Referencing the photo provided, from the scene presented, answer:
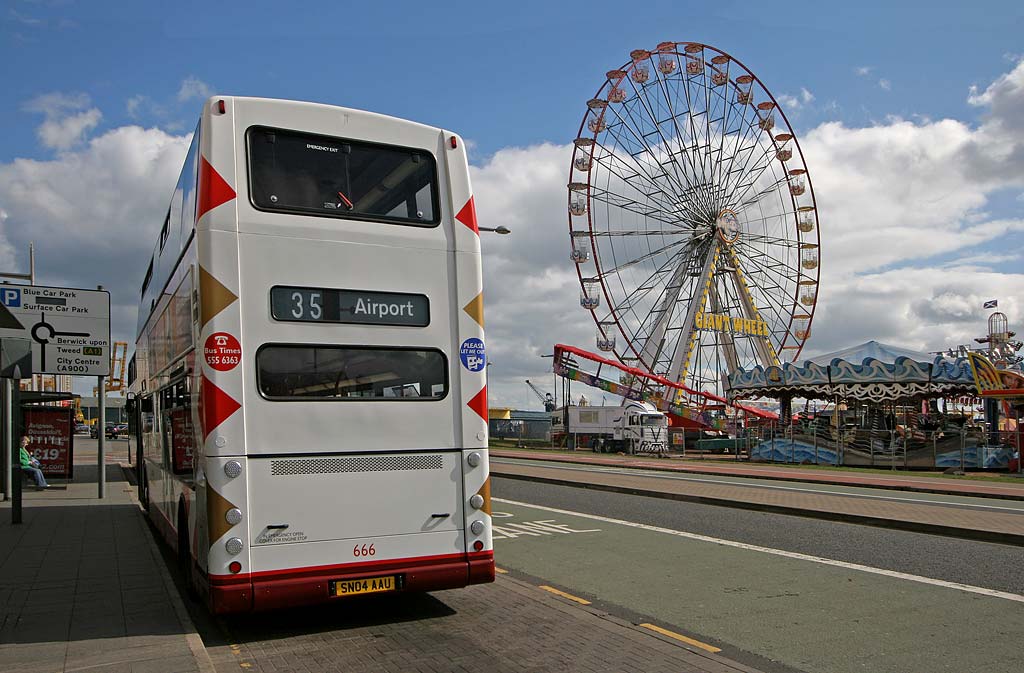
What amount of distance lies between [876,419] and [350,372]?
40.3m

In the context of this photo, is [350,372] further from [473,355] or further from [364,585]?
[364,585]

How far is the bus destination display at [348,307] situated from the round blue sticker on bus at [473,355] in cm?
41

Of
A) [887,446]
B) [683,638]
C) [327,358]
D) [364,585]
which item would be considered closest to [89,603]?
[364,585]

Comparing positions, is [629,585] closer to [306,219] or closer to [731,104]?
[306,219]

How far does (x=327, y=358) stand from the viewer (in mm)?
7164

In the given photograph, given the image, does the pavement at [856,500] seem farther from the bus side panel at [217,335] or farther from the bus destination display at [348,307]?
the bus side panel at [217,335]

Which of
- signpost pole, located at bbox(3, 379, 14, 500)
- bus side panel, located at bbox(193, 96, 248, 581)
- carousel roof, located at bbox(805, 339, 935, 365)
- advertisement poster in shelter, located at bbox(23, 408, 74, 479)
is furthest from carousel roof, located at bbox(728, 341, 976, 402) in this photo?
bus side panel, located at bbox(193, 96, 248, 581)

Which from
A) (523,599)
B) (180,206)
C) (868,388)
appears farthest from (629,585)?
(868,388)

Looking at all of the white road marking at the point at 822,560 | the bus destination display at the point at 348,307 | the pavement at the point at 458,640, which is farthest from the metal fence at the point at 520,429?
the bus destination display at the point at 348,307

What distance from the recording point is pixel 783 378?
3966 cm

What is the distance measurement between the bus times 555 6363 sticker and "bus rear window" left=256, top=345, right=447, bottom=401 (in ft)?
0.64

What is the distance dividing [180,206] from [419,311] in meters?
2.87

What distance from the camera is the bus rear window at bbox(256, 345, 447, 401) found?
275 inches

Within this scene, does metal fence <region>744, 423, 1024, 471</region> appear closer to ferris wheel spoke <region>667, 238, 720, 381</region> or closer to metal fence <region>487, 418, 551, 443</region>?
ferris wheel spoke <region>667, 238, 720, 381</region>
